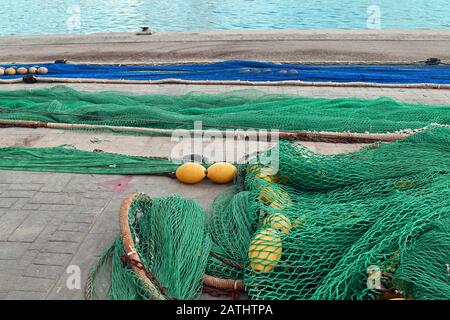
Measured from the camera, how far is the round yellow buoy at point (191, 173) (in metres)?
4.53

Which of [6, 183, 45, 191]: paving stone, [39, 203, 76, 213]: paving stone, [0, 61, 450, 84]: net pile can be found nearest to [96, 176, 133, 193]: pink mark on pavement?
[39, 203, 76, 213]: paving stone

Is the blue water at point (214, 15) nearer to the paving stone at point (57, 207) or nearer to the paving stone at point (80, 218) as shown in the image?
the paving stone at point (57, 207)

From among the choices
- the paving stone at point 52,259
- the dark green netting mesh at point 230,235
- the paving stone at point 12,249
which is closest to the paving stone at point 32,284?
the paving stone at point 52,259

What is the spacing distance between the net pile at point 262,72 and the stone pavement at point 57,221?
13.8 feet

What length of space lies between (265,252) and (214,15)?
89.4 ft

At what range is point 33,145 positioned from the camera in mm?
5668

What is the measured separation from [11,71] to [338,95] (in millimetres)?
6337

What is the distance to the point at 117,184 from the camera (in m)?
4.61

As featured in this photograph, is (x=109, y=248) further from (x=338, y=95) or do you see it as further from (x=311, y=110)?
(x=338, y=95)

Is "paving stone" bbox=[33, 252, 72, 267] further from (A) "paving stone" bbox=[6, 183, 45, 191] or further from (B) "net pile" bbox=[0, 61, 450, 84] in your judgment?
(B) "net pile" bbox=[0, 61, 450, 84]

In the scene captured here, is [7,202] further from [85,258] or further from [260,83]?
[260,83]

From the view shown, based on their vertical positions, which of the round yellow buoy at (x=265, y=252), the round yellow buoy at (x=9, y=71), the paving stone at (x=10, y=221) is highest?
the round yellow buoy at (x=265, y=252)

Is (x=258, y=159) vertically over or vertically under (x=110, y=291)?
over

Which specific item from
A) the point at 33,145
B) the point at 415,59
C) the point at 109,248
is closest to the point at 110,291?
the point at 109,248
